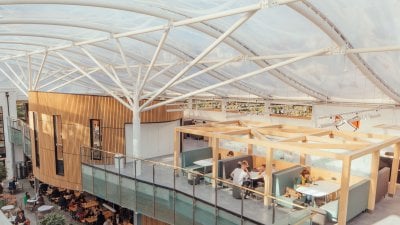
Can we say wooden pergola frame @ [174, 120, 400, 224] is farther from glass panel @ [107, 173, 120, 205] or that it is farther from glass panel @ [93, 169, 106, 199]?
glass panel @ [93, 169, 106, 199]

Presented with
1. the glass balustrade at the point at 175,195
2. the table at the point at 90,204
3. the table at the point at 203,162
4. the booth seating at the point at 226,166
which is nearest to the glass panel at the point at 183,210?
the glass balustrade at the point at 175,195

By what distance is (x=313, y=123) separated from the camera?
61.3 ft

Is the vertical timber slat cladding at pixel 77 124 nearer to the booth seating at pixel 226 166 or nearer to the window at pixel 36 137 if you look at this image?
the window at pixel 36 137

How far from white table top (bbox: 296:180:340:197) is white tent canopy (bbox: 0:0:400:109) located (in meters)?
4.19

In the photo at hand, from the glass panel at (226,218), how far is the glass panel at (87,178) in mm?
7835

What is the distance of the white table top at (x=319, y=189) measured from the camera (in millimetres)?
10006

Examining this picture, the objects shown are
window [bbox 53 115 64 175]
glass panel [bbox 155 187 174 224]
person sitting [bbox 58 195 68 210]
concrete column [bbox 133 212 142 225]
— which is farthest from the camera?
person sitting [bbox 58 195 68 210]

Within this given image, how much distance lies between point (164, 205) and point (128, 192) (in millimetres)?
2178

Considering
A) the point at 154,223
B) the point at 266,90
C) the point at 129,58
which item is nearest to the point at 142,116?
the point at 129,58

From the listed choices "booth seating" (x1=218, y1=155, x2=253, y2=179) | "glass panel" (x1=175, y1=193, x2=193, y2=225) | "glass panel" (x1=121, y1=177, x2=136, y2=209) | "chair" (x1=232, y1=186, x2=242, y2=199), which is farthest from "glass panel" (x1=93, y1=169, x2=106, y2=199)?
"chair" (x1=232, y1=186, x2=242, y2=199)

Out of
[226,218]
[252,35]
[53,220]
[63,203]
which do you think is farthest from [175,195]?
[63,203]

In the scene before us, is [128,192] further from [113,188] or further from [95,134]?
[95,134]

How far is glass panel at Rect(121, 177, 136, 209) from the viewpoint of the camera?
44.6ft

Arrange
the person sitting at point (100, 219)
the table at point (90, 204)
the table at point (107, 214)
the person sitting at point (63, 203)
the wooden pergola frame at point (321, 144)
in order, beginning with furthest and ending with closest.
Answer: the person sitting at point (63, 203), the table at point (90, 204), the table at point (107, 214), the person sitting at point (100, 219), the wooden pergola frame at point (321, 144)
